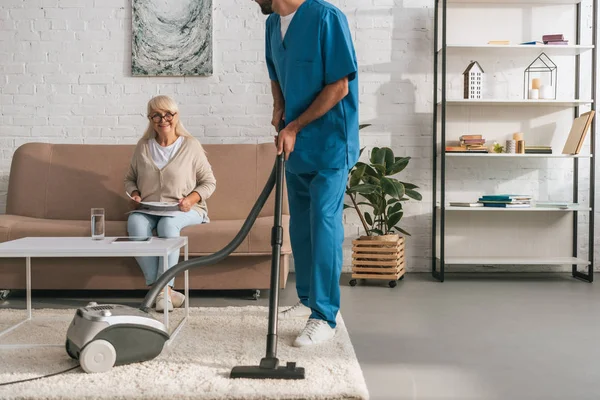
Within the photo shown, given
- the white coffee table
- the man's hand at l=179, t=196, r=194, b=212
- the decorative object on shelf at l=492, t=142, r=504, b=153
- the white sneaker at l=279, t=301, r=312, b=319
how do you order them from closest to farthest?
the white coffee table < the white sneaker at l=279, t=301, r=312, b=319 < the man's hand at l=179, t=196, r=194, b=212 < the decorative object on shelf at l=492, t=142, r=504, b=153

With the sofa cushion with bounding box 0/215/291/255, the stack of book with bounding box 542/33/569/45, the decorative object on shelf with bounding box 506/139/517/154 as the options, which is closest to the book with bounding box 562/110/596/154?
the decorative object on shelf with bounding box 506/139/517/154

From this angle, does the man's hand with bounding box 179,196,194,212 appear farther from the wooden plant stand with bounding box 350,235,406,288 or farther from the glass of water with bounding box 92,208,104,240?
the wooden plant stand with bounding box 350,235,406,288

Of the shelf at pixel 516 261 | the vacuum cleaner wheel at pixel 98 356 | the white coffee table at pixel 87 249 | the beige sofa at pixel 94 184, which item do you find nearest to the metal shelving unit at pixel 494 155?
the shelf at pixel 516 261

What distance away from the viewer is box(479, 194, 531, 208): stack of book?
158 inches

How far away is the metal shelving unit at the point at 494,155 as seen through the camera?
13.0ft

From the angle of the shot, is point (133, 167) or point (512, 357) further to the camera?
point (133, 167)

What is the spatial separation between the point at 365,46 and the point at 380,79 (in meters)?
0.24

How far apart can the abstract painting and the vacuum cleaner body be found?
2498mm

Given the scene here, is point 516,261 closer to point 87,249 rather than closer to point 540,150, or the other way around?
point 540,150

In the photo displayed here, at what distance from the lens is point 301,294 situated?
2713 millimetres

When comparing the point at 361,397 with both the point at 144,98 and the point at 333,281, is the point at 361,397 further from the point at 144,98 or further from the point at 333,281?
the point at 144,98

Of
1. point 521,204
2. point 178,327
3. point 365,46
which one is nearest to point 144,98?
point 365,46

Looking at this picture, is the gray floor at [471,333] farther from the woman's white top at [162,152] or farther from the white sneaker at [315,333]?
the woman's white top at [162,152]

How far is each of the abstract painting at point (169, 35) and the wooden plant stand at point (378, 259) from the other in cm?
160
